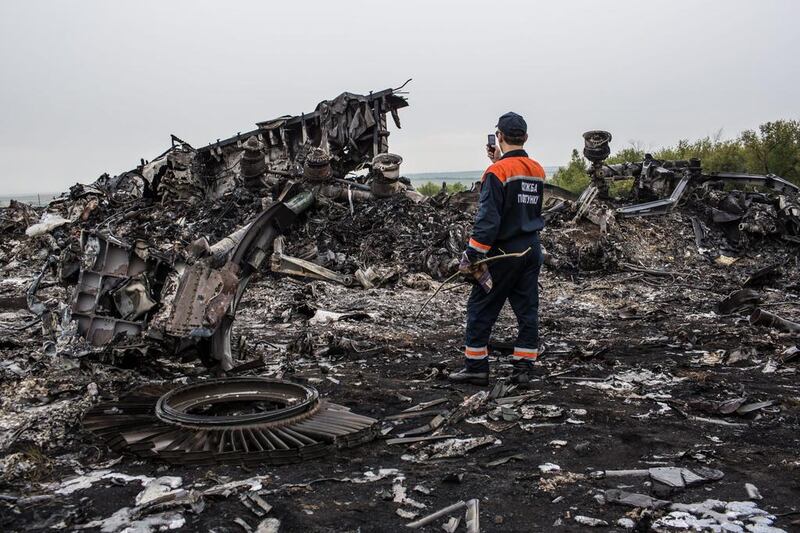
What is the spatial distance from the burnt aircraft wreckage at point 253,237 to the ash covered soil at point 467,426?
25cm

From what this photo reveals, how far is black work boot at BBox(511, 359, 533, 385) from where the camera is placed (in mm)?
4516

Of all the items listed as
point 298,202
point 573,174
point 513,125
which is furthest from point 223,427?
point 573,174

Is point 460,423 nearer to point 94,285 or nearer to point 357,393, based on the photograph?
point 357,393

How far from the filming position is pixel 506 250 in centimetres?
459

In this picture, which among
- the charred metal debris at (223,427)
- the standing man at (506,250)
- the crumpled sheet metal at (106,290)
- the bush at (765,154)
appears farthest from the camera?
the bush at (765,154)

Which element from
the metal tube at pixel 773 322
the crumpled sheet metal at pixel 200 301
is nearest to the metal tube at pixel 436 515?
the crumpled sheet metal at pixel 200 301

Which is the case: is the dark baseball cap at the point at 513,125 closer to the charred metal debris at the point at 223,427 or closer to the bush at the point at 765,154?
the charred metal debris at the point at 223,427

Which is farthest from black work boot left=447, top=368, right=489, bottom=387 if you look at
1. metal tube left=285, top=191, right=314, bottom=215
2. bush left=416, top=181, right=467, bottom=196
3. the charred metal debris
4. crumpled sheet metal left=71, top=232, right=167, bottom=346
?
bush left=416, top=181, right=467, bottom=196

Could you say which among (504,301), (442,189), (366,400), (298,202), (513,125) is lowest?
(366,400)

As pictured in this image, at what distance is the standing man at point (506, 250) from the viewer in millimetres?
4477

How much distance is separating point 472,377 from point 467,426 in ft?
2.97

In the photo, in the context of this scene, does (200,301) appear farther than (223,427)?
Yes

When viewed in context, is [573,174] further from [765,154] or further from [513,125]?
[513,125]

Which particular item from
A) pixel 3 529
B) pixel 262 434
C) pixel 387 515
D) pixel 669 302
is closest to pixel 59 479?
pixel 3 529
